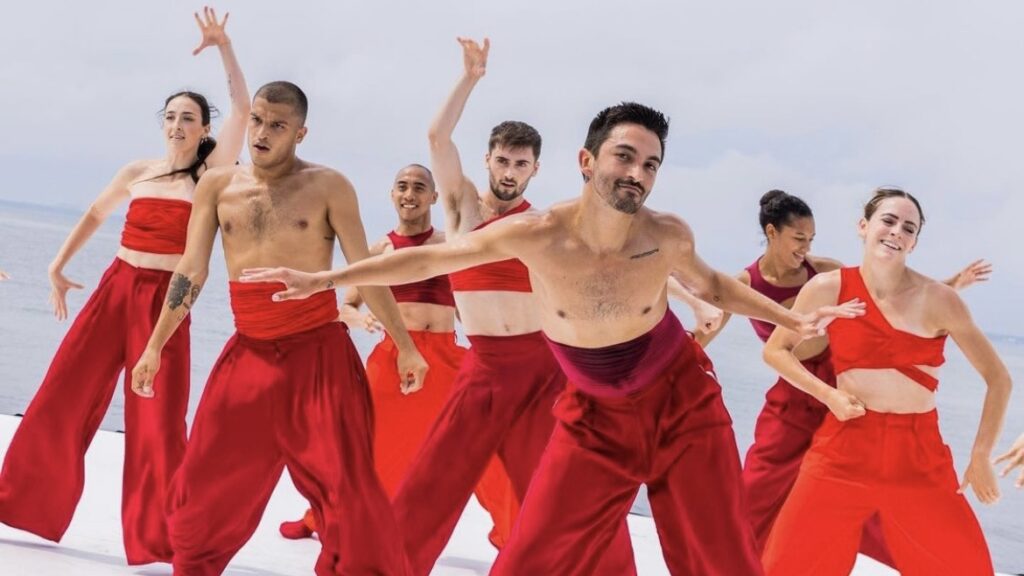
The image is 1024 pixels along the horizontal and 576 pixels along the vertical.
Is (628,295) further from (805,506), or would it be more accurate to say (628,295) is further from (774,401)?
(774,401)

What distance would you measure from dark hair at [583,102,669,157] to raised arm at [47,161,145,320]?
2510 mm

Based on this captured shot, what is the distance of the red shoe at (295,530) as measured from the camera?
5.58m

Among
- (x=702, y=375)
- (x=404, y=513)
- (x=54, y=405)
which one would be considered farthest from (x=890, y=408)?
(x=54, y=405)

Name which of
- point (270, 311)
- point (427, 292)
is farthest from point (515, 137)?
point (270, 311)

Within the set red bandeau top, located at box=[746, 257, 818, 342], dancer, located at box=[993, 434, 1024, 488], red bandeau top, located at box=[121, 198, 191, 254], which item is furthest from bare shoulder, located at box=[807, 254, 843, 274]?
red bandeau top, located at box=[121, 198, 191, 254]

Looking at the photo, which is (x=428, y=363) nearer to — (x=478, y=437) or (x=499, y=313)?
(x=499, y=313)

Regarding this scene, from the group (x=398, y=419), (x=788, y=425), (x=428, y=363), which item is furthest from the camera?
(x=428, y=363)

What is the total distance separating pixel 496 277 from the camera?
4.78 metres

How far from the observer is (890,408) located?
14.0 feet

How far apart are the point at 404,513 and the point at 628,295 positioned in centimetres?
142

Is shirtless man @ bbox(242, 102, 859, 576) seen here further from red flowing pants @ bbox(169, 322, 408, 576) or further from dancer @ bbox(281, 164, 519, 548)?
dancer @ bbox(281, 164, 519, 548)

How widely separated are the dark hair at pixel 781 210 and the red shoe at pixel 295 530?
2278mm

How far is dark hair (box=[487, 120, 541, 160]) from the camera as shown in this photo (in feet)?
16.3

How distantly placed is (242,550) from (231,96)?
1.76 m
